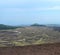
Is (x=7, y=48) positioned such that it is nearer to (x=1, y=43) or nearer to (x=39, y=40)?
(x=1, y=43)

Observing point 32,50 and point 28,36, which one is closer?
point 32,50

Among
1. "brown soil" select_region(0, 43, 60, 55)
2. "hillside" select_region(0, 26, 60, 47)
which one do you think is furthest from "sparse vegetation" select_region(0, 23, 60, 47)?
"brown soil" select_region(0, 43, 60, 55)

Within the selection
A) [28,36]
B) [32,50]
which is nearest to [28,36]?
[28,36]

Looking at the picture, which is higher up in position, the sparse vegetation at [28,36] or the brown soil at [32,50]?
the sparse vegetation at [28,36]

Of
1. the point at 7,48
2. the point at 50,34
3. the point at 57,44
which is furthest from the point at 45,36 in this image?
the point at 7,48

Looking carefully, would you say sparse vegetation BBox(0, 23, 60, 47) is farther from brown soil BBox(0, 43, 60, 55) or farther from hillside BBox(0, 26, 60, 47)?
brown soil BBox(0, 43, 60, 55)

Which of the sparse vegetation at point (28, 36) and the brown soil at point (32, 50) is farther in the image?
the sparse vegetation at point (28, 36)

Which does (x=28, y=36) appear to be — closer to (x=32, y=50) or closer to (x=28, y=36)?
(x=28, y=36)

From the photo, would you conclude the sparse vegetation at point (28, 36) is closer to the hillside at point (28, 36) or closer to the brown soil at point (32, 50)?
the hillside at point (28, 36)

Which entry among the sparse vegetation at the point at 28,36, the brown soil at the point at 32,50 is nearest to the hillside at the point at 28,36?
the sparse vegetation at the point at 28,36
